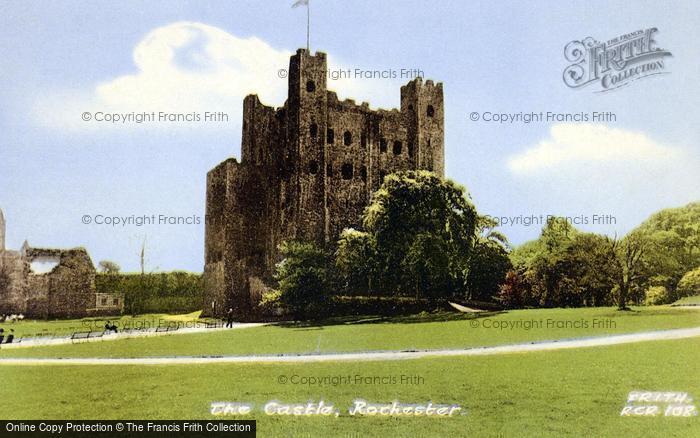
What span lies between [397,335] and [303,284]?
9.49 m

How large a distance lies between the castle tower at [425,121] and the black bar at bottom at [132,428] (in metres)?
28.7

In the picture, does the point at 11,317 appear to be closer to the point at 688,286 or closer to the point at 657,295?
the point at 657,295

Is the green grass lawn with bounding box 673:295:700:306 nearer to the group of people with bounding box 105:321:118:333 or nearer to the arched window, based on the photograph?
the arched window

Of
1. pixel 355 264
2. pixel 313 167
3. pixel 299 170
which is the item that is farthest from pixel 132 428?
pixel 313 167

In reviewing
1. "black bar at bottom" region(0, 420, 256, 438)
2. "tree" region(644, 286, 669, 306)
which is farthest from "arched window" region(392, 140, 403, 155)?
"black bar at bottom" region(0, 420, 256, 438)

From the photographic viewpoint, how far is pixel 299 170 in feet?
121

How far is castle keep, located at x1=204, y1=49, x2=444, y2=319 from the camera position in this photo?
37156 millimetres

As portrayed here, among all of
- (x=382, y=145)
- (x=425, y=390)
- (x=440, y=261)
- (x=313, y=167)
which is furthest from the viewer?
(x=382, y=145)

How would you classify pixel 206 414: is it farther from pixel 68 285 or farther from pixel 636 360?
pixel 68 285

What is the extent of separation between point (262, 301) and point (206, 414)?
1977 cm

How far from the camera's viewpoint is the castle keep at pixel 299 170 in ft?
122

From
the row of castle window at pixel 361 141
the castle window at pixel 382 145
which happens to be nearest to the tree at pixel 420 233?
the row of castle window at pixel 361 141

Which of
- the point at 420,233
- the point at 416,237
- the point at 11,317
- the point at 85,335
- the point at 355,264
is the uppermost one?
the point at 420,233

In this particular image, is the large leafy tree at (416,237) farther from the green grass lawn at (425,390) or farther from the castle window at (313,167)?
the green grass lawn at (425,390)
